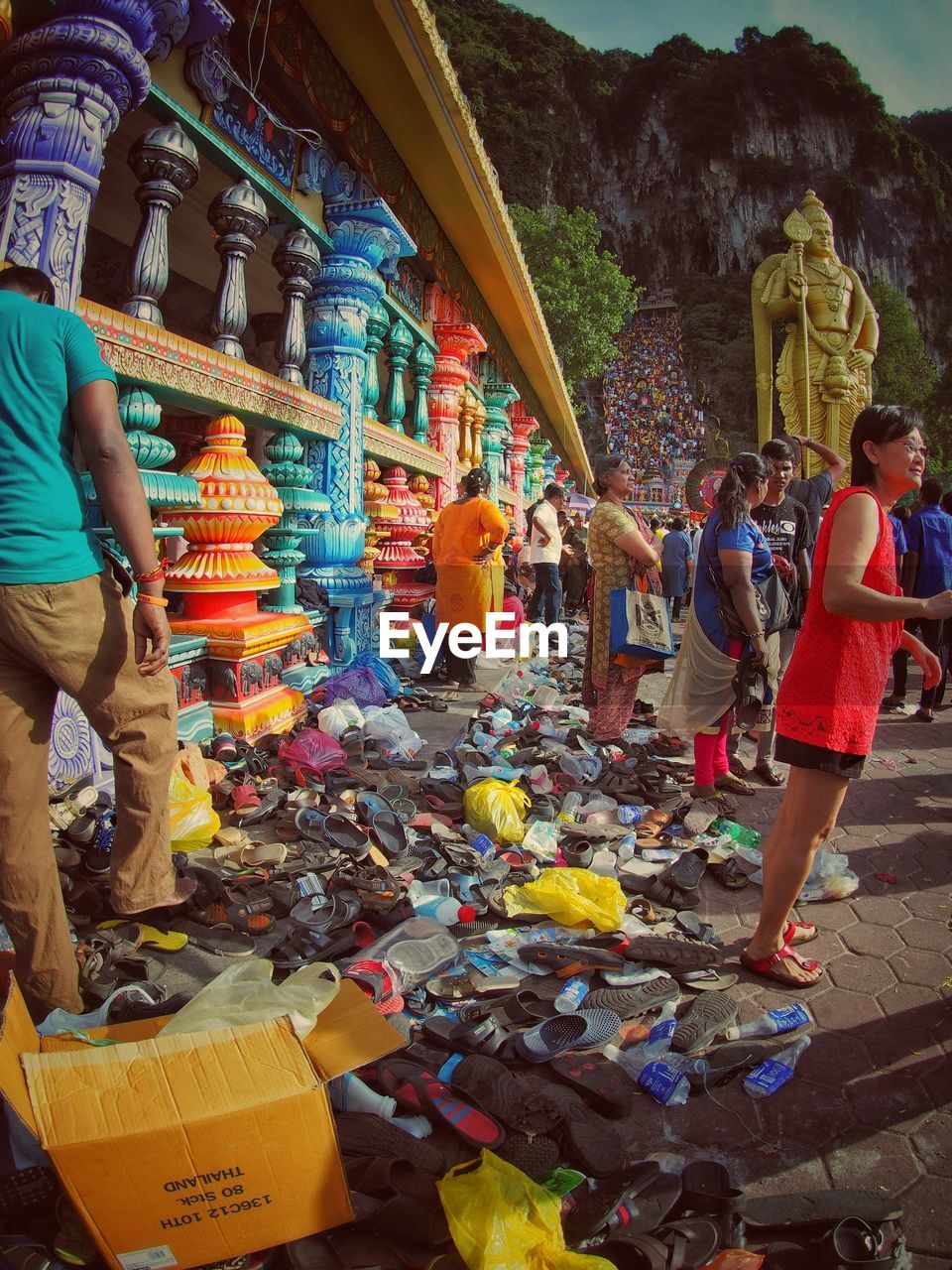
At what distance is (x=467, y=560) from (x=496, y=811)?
304 cm

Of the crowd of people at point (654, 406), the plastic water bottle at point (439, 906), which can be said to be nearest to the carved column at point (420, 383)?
the plastic water bottle at point (439, 906)

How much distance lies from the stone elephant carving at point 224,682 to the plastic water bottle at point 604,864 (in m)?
2.17

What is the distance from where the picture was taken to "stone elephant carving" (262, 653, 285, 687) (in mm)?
Answer: 4352

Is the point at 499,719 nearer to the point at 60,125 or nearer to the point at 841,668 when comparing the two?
the point at 841,668

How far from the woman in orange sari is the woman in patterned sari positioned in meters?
1.39

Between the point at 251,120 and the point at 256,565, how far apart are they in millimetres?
2591

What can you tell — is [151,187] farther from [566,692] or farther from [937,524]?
[937,524]

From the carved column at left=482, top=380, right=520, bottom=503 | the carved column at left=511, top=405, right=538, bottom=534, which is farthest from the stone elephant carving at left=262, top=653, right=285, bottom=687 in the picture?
the carved column at left=511, top=405, right=538, bottom=534

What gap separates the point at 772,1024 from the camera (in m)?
2.01

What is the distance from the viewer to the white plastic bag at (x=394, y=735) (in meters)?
4.31

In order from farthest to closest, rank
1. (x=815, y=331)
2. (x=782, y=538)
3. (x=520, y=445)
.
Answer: (x=520, y=445) < (x=815, y=331) < (x=782, y=538)

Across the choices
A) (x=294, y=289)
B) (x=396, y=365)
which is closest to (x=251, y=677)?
(x=294, y=289)

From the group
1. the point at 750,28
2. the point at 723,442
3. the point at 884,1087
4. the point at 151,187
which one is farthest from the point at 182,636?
the point at 750,28

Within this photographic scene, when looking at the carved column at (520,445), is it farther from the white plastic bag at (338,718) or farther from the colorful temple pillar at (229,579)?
the colorful temple pillar at (229,579)
